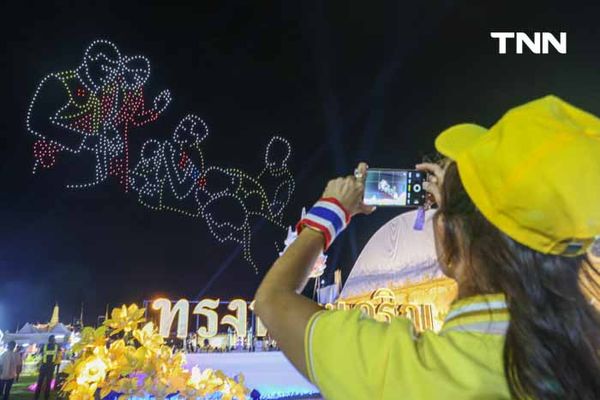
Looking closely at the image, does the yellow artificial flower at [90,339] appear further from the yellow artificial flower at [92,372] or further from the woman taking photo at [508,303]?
the woman taking photo at [508,303]

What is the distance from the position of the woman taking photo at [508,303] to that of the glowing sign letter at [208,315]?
594cm

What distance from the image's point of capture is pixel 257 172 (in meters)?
8.38

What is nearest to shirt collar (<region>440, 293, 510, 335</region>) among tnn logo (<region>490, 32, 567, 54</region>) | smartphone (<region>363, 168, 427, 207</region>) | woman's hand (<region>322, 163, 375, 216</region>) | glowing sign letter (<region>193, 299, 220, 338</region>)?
woman's hand (<region>322, 163, 375, 216</region>)

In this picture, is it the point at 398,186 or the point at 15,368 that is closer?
the point at 398,186

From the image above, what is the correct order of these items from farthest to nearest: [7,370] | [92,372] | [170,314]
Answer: [7,370], [170,314], [92,372]

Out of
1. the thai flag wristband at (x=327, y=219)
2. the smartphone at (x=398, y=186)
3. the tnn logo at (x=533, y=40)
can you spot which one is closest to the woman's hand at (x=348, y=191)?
the thai flag wristband at (x=327, y=219)

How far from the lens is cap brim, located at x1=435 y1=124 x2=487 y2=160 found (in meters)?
0.66

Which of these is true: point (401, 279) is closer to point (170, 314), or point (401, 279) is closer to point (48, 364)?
point (170, 314)

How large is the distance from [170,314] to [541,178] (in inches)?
258

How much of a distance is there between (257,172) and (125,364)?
677 centimetres

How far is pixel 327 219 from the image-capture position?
807 millimetres

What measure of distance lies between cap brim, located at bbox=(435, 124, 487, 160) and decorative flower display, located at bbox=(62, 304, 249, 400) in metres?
1.47

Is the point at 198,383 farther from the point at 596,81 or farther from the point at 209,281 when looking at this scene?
the point at 209,281

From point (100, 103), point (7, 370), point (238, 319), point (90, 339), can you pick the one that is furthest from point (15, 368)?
point (90, 339)
